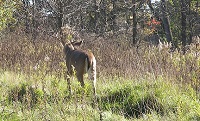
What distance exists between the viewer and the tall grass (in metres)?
5.50

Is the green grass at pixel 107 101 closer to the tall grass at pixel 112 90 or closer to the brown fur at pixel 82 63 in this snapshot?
the tall grass at pixel 112 90

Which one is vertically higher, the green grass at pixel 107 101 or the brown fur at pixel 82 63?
the brown fur at pixel 82 63

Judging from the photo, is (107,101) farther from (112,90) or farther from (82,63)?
(82,63)

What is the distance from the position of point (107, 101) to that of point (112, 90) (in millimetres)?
447

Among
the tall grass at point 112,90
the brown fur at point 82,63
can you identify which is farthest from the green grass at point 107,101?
the brown fur at point 82,63

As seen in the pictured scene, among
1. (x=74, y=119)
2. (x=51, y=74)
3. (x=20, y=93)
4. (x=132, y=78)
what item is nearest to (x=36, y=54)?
(x=51, y=74)

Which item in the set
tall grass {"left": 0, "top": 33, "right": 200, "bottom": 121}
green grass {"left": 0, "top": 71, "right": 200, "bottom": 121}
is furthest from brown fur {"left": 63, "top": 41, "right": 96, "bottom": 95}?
green grass {"left": 0, "top": 71, "right": 200, "bottom": 121}

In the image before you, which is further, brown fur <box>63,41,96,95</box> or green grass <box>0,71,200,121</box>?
brown fur <box>63,41,96,95</box>

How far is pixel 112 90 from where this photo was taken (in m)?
7.49

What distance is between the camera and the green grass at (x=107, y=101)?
17.5ft

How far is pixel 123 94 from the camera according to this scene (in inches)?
287

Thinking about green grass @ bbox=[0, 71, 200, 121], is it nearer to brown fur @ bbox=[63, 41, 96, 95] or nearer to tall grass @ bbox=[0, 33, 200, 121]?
tall grass @ bbox=[0, 33, 200, 121]

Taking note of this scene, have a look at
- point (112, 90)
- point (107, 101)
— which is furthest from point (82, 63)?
point (107, 101)

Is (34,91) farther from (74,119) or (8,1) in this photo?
(8,1)
